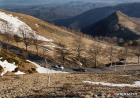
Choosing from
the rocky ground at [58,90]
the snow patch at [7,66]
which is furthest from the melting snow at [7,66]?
the rocky ground at [58,90]

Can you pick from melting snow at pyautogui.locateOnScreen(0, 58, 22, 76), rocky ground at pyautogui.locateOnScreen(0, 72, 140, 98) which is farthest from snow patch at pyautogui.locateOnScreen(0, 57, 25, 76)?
rocky ground at pyautogui.locateOnScreen(0, 72, 140, 98)

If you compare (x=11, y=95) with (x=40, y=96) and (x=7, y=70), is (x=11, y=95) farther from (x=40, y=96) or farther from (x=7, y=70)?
(x=7, y=70)

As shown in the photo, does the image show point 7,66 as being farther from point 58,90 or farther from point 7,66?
point 58,90

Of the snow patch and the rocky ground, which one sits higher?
the rocky ground

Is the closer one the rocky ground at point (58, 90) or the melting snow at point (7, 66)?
the rocky ground at point (58, 90)

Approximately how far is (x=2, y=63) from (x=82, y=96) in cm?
6579

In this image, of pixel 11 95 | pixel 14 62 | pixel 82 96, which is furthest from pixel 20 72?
pixel 82 96

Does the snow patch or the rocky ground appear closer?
the rocky ground

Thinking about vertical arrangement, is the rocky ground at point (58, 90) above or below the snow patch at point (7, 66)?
above

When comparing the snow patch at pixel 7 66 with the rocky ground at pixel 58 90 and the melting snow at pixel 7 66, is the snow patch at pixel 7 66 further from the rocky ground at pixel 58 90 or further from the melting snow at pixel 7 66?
the rocky ground at pixel 58 90

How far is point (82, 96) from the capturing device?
143 feet

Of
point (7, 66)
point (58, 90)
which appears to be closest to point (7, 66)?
→ point (7, 66)

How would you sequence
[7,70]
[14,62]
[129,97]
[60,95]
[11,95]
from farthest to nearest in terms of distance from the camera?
[14,62] < [7,70] < [11,95] < [60,95] < [129,97]

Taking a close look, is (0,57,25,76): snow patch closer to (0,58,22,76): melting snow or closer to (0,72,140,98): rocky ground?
(0,58,22,76): melting snow
